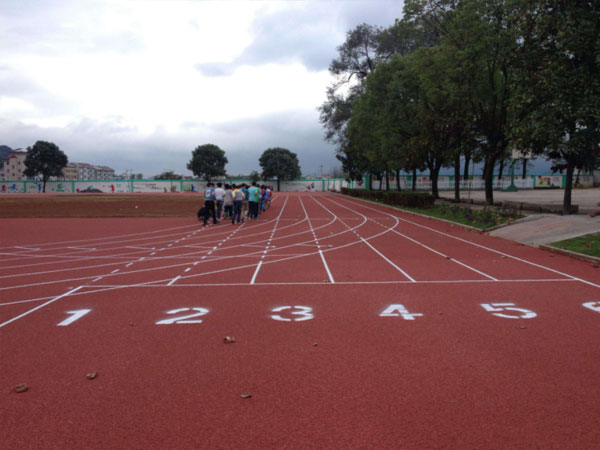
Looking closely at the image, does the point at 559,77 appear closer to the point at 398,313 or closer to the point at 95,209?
the point at 398,313

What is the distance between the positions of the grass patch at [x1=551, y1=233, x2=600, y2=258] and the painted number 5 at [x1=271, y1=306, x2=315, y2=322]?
7963mm

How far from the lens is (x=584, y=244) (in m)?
12.0

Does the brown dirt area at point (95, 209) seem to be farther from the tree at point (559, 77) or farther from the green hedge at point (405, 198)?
the tree at point (559, 77)

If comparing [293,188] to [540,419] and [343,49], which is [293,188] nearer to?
[343,49]

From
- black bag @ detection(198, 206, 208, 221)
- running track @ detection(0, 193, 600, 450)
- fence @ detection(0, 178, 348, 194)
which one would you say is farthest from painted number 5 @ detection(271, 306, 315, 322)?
fence @ detection(0, 178, 348, 194)

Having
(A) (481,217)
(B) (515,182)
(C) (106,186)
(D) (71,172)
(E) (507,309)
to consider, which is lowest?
(E) (507,309)

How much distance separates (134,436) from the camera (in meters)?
3.22

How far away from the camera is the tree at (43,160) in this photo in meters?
84.5

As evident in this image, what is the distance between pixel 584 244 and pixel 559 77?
7009 mm

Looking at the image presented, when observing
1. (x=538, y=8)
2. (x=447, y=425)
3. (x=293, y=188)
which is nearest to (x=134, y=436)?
(x=447, y=425)

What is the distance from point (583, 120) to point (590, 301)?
36.2ft

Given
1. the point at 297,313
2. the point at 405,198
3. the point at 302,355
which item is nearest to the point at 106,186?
the point at 405,198

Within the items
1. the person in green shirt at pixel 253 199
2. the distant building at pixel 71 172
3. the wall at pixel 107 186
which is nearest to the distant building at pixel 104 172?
the distant building at pixel 71 172

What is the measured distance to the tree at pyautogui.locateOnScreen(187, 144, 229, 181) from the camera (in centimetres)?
9369
